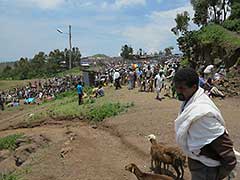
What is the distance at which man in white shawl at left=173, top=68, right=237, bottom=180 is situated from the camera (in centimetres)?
311

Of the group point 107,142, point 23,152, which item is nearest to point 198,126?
point 107,142

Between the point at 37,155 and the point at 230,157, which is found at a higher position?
the point at 230,157

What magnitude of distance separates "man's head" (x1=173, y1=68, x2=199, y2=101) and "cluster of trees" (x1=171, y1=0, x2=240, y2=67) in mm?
20115

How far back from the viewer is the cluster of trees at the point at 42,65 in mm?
70600

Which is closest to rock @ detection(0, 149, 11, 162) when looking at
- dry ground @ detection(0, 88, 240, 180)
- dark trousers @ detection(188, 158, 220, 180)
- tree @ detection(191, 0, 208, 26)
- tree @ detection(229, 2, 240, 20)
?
dry ground @ detection(0, 88, 240, 180)

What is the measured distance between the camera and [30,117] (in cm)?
1883

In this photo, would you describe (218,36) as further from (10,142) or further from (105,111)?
(10,142)

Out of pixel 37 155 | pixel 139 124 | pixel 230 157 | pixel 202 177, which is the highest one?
pixel 230 157

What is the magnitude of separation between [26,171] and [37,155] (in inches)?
77.2

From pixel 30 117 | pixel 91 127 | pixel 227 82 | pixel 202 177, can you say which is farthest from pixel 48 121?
pixel 202 177

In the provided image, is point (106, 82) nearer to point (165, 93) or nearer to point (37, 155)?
point (165, 93)

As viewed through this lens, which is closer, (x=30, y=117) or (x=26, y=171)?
(x=26, y=171)

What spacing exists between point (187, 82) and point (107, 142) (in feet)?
28.2

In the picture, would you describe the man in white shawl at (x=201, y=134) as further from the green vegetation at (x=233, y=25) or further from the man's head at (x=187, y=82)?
the green vegetation at (x=233, y=25)
